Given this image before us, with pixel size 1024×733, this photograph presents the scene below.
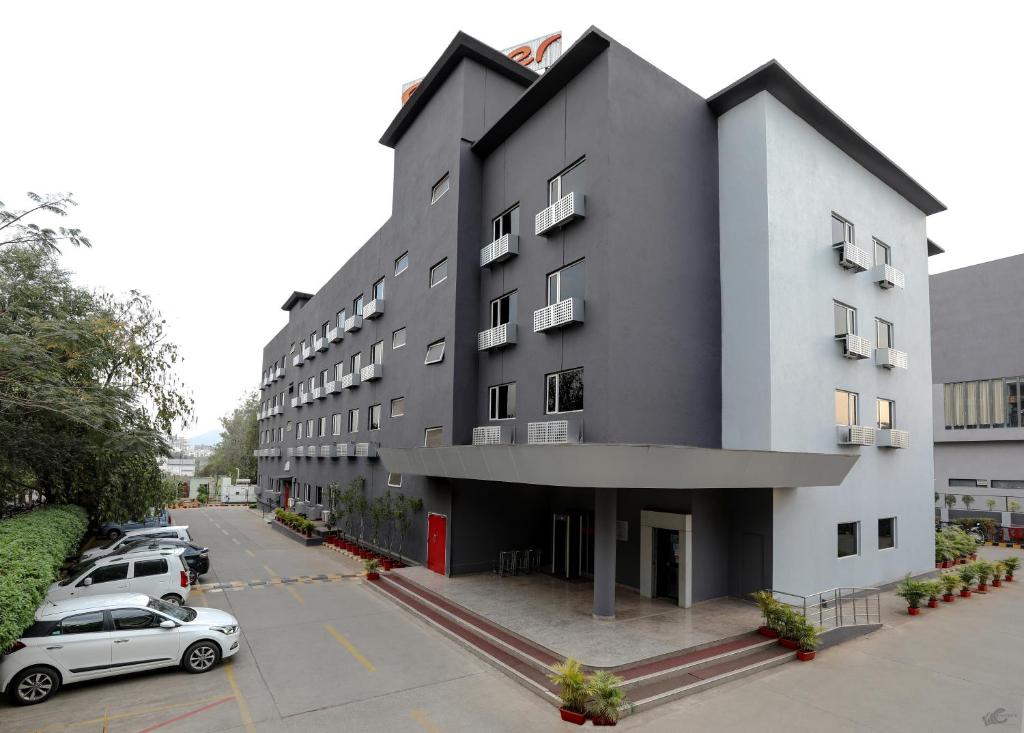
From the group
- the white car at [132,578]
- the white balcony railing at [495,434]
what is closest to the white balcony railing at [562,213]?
the white balcony railing at [495,434]

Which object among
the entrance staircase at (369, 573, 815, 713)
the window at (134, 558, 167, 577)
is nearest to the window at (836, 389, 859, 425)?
the entrance staircase at (369, 573, 815, 713)

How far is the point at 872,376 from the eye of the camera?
65.2 feet

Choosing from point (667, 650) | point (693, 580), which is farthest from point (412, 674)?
point (693, 580)

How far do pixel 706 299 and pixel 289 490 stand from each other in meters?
36.6

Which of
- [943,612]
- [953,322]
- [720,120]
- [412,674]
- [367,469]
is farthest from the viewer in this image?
[953,322]

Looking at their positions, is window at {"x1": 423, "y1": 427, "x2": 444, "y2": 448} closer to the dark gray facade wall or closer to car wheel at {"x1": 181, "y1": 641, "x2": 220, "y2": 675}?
car wheel at {"x1": 181, "y1": 641, "x2": 220, "y2": 675}

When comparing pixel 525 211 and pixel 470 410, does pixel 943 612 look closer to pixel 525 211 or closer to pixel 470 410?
pixel 470 410

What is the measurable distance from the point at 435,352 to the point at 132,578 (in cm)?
1147

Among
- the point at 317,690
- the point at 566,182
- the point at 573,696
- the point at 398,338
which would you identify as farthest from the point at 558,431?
the point at 398,338

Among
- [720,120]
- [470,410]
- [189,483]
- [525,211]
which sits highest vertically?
[720,120]

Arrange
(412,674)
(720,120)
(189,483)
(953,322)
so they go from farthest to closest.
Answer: (189,483) → (953,322) → (720,120) → (412,674)

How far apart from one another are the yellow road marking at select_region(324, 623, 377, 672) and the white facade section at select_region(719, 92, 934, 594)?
1046 cm

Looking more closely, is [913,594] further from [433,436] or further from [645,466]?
[433,436]

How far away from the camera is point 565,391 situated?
16422 mm
